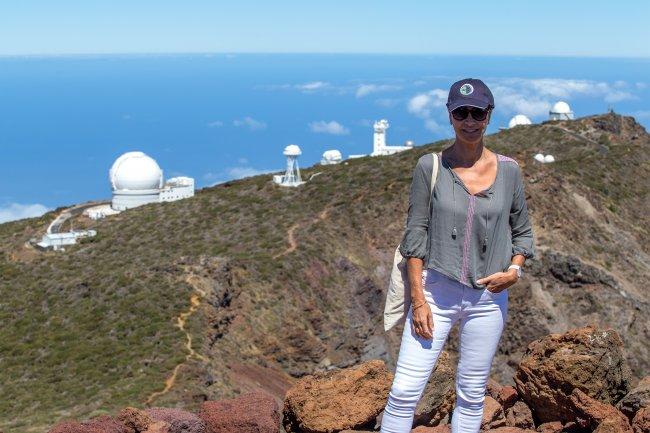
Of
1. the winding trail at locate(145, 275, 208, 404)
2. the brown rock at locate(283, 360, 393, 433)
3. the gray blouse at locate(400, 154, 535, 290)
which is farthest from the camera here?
the winding trail at locate(145, 275, 208, 404)

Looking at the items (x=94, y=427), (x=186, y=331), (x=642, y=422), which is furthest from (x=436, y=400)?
(x=186, y=331)

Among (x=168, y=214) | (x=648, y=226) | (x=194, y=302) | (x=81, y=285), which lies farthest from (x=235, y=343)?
(x=648, y=226)

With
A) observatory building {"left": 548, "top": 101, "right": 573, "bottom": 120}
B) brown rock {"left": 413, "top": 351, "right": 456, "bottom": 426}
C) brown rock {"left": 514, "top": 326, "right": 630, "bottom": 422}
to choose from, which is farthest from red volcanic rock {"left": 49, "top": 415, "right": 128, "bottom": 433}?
observatory building {"left": 548, "top": 101, "right": 573, "bottom": 120}

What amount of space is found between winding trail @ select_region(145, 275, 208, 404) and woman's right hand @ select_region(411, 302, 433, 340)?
499 inches

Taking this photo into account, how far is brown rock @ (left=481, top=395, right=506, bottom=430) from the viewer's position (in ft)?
31.2

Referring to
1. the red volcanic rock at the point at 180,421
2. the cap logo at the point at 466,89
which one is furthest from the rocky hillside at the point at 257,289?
the cap logo at the point at 466,89

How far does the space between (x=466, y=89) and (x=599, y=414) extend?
13.3 feet

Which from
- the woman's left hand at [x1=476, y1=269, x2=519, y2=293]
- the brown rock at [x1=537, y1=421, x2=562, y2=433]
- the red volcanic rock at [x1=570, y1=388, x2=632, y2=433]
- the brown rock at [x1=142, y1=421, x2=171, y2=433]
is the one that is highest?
the woman's left hand at [x1=476, y1=269, x2=519, y2=293]

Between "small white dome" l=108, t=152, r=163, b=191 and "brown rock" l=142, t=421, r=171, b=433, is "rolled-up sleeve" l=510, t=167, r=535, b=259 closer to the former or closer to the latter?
"brown rock" l=142, t=421, r=171, b=433

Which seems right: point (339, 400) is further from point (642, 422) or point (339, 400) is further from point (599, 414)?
point (642, 422)

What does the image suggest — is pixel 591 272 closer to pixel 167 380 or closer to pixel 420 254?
pixel 167 380

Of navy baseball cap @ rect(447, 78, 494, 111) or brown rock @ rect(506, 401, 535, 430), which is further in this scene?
brown rock @ rect(506, 401, 535, 430)

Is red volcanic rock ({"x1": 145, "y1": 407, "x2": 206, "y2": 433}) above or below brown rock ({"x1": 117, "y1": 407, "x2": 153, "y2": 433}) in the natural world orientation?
below

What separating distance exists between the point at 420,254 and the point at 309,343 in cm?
2167
